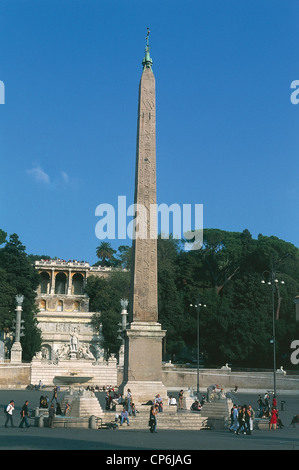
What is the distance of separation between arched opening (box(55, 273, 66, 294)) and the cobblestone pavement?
215 ft

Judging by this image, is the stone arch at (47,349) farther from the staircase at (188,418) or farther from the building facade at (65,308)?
the staircase at (188,418)

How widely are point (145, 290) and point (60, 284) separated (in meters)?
64.4

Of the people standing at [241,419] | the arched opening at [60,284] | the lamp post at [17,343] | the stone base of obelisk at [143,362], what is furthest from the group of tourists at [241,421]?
the arched opening at [60,284]

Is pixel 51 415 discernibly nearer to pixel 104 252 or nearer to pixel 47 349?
pixel 47 349

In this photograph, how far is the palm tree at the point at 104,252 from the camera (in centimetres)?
9212

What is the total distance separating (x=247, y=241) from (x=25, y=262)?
917 inches

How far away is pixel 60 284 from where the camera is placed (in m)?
83.9

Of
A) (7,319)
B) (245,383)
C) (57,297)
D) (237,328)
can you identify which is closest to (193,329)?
(237,328)

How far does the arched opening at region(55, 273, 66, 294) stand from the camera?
3290 inches

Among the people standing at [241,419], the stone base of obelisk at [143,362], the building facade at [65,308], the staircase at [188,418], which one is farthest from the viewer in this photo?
the building facade at [65,308]

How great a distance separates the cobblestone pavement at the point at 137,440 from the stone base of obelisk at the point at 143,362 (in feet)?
10.6

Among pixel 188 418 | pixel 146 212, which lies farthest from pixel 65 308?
pixel 188 418

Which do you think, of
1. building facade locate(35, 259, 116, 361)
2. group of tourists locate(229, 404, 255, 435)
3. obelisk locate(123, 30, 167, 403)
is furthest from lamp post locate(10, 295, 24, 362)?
group of tourists locate(229, 404, 255, 435)

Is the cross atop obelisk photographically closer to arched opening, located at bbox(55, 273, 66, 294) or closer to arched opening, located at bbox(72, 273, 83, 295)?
arched opening, located at bbox(72, 273, 83, 295)
